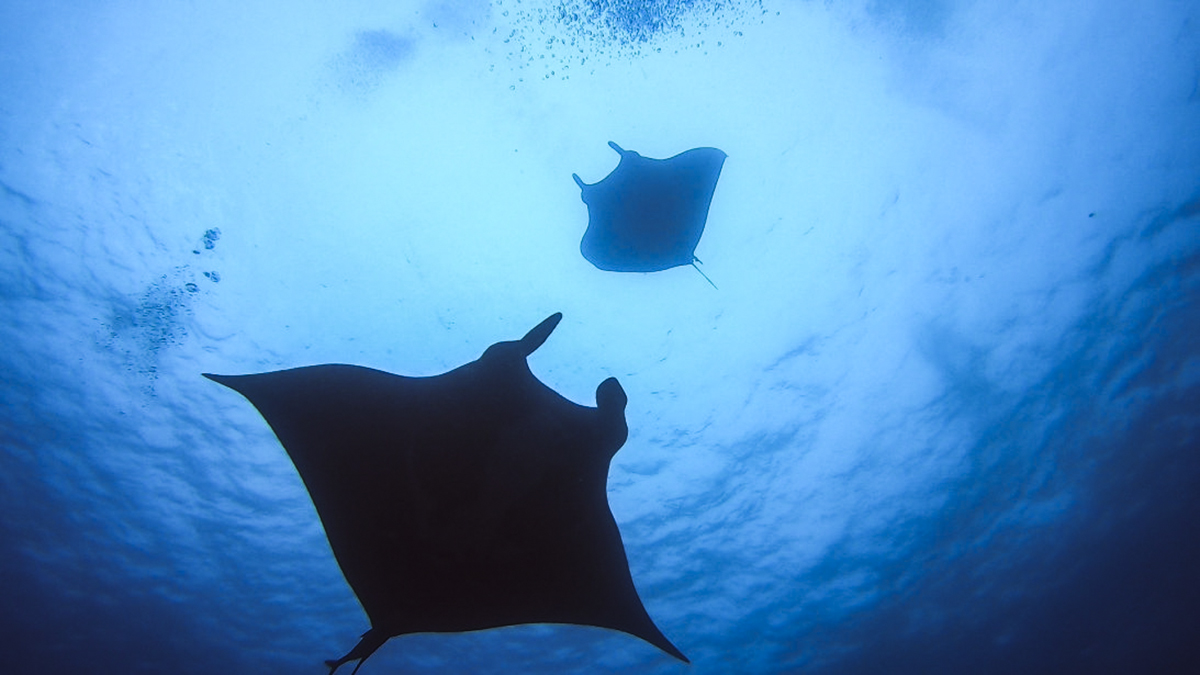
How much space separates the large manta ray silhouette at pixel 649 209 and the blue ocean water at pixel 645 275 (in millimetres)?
1255

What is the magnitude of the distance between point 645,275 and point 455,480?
19.0ft

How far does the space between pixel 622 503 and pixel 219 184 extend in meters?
9.33

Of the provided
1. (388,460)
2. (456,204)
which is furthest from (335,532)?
(456,204)

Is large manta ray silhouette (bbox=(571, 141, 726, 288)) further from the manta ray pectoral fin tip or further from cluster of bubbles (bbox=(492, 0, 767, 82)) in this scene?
the manta ray pectoral fin tip

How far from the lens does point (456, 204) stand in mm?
8750

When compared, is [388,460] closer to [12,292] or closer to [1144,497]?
[12,292]

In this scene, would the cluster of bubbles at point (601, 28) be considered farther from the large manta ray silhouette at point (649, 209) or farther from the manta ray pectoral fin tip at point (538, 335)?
the manta ray pectoral fin tip at point (538, 335)

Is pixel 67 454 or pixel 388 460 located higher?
pixel 67 454

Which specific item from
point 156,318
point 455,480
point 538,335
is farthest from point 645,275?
point 156,318

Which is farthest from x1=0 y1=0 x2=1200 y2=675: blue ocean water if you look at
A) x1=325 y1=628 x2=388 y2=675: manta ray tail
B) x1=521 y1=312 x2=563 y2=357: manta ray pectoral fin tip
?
x1=325 y1=628 x2=388 y2=675: manta ray tail

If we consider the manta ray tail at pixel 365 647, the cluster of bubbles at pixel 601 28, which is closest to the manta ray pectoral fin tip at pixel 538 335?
the manta ray tail at pixel 365 647

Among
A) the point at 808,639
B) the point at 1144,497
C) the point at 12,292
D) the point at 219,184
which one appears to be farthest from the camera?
the point at 808,639

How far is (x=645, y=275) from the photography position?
30.7ft

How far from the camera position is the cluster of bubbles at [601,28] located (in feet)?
23.6
